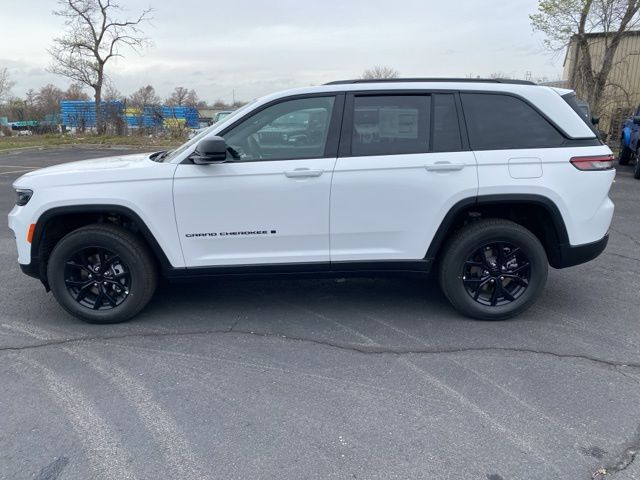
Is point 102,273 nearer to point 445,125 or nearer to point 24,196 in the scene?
point 24,196

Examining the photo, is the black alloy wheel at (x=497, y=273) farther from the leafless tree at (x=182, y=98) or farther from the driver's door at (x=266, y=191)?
the leafless tree at (x=182, y=98)

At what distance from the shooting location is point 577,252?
407 cm

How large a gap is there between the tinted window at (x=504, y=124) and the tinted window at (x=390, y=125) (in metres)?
0.36

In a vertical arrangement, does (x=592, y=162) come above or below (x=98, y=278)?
above

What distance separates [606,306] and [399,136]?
2377 mm

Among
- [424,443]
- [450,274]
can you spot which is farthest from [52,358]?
[450,274]

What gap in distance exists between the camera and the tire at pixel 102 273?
3992 millimetres

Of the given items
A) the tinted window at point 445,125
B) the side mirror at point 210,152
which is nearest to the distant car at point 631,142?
the tinted window at point 445,125

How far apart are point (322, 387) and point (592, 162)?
2.65 meters

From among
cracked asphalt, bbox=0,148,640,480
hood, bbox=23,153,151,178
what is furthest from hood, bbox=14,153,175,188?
cracked asphalt, bbox=0,148,640,480

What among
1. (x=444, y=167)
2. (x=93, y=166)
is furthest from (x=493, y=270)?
(x=93, y=166)

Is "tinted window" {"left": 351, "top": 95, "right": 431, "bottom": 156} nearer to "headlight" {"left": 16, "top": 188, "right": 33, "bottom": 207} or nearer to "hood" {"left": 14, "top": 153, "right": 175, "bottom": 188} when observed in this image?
"hood" {"left": 14, "top": 153, "right": 175, "bottom": 188}

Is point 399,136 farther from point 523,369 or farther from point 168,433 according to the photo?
point 168,433

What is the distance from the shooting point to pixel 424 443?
2.70 m
